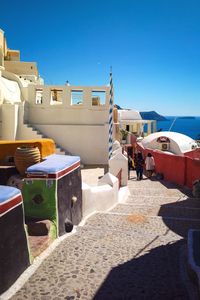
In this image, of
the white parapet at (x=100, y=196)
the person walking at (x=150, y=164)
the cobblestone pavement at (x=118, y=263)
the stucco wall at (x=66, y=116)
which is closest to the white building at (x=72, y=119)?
the stucco wall at (x=66, y=116)

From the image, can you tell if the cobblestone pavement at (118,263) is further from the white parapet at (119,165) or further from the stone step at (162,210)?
the white parapet at (119,165)

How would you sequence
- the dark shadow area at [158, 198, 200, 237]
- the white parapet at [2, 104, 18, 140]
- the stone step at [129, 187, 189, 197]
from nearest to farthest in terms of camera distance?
the dark shadow area at [158, 198, 200, 237] < the stone step at [129, 187, 189, 197] < the white parapet at [2, 104, 18, 140]

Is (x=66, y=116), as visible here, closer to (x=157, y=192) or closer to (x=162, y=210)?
(x=157, y=192)

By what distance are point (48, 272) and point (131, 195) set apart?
29.6 ft

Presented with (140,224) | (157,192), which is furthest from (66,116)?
(140,224)

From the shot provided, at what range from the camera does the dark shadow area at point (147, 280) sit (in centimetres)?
483

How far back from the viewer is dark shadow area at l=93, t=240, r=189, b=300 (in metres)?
4.83

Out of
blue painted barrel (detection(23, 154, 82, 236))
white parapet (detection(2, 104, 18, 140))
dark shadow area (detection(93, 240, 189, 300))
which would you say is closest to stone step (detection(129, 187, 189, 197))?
white parapet (detection(2, 104, 18, 140))

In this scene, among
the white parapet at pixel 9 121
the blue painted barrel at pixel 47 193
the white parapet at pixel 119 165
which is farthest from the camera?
the white parapet at pixel 9 121

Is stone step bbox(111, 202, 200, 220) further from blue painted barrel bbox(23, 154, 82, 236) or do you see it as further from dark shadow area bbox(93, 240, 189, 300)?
dark shadow area bbox(93, 240, 189, 300)

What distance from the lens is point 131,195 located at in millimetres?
14188

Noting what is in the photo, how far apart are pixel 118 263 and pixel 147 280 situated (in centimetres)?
82

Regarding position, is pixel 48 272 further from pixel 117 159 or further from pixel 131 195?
pixel 117 159

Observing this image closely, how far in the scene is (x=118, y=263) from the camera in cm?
600
